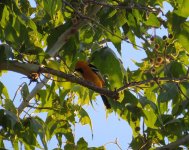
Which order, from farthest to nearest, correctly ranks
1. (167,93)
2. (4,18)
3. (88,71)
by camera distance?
(88,71) < (167,93) < (4,18)

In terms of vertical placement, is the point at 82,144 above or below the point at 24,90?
below

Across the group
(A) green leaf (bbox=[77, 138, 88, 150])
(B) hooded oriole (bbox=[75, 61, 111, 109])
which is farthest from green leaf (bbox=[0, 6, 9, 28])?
(B) hooded oriole (bbox=[75, 61, 111, 109])

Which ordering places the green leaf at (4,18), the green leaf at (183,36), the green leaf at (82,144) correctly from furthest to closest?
the green leaf at (82,144) → the green leaf at (4,18) → the green leaf at (183,36)

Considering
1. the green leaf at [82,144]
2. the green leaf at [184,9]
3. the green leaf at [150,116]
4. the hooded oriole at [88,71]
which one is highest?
the hooded oriole at [88,71]

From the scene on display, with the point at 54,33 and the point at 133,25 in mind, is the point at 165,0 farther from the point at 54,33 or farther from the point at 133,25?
the point at 54,33

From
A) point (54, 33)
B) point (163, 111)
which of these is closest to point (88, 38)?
point (54, 33)

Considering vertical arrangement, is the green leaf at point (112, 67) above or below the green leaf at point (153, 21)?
below

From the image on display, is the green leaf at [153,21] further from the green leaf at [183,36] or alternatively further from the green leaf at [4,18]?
the green leaf at [4,18]

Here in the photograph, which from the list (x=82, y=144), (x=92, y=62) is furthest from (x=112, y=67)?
(x=82, y=144)

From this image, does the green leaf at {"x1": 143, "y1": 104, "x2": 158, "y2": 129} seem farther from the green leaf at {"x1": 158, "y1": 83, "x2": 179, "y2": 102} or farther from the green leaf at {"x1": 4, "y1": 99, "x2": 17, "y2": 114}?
the green leaf at {"x1": 4, "y1": 99, "x2": 17, "y2": 114}

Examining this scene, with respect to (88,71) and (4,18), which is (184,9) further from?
(88,71)

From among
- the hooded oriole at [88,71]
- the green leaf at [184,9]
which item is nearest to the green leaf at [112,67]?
the green leaf at [184,9]

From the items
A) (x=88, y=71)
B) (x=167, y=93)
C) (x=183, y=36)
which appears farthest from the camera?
(x=88, y=71)

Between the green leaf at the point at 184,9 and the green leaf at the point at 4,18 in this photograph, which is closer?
the green leaf at the point at 184,9
